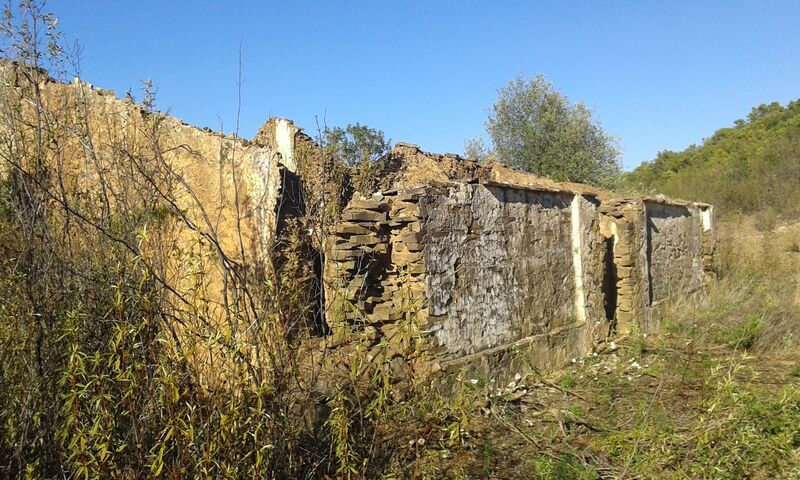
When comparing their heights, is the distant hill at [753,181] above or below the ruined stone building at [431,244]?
above

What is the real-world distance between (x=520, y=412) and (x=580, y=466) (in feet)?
4.99

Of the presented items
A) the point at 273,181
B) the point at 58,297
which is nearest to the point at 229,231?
the point at 273,181

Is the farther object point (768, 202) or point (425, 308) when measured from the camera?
point (768, 202)

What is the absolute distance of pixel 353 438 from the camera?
306 centimetres

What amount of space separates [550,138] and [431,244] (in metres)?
13.5

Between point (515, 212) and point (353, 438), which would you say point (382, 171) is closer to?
point (515, 212)

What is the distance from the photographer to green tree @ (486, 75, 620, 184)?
17578 mm

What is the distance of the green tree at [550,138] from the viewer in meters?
17.6

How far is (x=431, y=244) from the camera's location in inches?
218

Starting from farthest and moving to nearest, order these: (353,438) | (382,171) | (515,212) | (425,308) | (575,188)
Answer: (382,171) → (575,188) → (515,212) → (425,308) → (353,438)

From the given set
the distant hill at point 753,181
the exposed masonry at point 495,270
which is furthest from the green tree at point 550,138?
the exposed masonry at point 495,270

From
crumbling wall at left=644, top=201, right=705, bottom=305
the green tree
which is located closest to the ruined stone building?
crumbling wall at left=644, top=201, right=705, bottom=305

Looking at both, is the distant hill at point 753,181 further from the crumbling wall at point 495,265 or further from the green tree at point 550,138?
the crumbling wall at point 495,265

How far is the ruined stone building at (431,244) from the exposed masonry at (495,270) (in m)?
0.02
